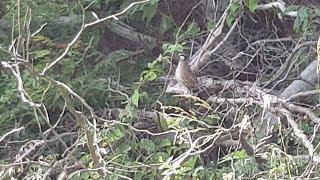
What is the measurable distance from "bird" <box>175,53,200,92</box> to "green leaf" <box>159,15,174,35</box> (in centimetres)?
57

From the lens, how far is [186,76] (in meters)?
3.51

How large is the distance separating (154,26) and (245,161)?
1.52m

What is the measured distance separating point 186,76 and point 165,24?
0.70 m

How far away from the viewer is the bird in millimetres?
3516

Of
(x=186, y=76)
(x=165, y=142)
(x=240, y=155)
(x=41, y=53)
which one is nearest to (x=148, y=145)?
(x=165, y=142)

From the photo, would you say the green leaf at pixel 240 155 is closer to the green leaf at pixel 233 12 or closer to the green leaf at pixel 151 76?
the green leaf at pixel 151 76

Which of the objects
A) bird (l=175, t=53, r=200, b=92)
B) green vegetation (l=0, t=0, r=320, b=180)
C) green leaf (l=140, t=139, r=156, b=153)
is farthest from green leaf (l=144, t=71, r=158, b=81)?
green leaf (l=140, t=139, r=156, b=153)

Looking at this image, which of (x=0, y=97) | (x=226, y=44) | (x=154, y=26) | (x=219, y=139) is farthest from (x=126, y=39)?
(x=219, y=139)

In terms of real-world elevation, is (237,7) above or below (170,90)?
above

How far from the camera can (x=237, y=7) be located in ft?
12.2

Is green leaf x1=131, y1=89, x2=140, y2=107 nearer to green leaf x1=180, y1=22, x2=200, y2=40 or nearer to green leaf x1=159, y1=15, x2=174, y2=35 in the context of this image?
green leaf x1=180, y1=22, x2=200, y2=40

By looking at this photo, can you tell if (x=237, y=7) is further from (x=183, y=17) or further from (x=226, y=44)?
(x=183, y=17)

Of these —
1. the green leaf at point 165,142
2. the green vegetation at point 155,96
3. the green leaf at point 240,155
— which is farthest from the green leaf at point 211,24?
the green leaf at point 240,155

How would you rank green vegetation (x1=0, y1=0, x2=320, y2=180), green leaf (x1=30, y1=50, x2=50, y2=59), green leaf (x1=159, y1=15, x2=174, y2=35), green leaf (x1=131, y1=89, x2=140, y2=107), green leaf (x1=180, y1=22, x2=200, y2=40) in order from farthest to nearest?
green leaf (x1=159, y1=15, x2=174, y2=35)
green leaf (x1=180, y1=22, x2=200, y2=40)
green leaf (x1=30, y1=50, x2=50, y2=59)
green leaf (x1=131, y1=89, x2=140, y2=107)
green vegetation (x1=0, y1=0, x2=320, y2=180)
